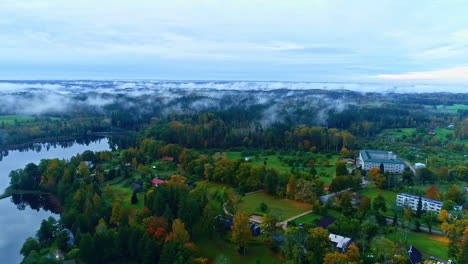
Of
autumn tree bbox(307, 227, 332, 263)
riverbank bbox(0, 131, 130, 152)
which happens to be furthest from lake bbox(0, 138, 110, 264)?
autumn tree bbox(307, 227, 332, 263)

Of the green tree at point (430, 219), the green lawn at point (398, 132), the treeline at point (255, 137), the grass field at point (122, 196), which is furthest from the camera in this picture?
the green lawn at point (398, 132)

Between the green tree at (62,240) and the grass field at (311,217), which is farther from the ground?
the grass field at (311,217)

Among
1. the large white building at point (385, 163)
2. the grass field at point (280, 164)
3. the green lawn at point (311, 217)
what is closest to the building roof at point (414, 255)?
the green lawn at point (311, 217)

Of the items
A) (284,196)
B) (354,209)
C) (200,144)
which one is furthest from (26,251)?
(200,144)

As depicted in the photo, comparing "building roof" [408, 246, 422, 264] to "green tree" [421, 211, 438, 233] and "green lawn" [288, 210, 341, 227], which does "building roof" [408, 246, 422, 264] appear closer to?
"green tree" [421, 211, 438, 233]

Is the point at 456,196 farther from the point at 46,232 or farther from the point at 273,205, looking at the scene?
the point at 46,232

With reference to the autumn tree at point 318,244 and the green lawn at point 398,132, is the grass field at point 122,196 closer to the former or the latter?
the autumn tree at point 318,244

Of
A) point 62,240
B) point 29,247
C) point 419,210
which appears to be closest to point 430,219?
point 419,210
